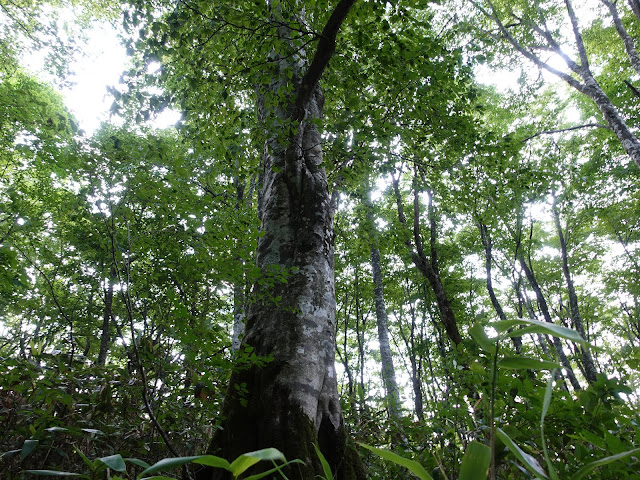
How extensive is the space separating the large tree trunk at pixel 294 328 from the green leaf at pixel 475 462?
1.31 meters

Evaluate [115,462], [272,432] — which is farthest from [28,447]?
[115,462]

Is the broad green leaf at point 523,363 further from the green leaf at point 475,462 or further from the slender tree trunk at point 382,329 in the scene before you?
the slender tree trunk at point 382,329

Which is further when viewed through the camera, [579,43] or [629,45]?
[579,43]

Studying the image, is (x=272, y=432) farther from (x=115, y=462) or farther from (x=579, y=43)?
(x=579, y=43)

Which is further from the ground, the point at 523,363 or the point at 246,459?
the point at 523,363

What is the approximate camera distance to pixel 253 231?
7.52 feet

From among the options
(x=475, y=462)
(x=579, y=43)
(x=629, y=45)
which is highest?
(x=579, y=43)

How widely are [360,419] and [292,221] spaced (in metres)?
1.93

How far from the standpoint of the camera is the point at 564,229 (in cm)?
1216

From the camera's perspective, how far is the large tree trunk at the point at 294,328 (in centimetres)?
194

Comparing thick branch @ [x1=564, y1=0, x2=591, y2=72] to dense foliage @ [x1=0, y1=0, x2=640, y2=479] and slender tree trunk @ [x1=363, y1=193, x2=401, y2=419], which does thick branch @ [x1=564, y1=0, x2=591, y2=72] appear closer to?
dense foliage @ [x1=0, y1=0, x2=640, y2=479]

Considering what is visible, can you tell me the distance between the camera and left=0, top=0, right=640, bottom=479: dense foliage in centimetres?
153

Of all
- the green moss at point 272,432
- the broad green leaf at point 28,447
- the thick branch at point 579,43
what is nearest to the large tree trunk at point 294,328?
the green moss at point 272,432

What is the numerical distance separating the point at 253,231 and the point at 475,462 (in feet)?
6.39
